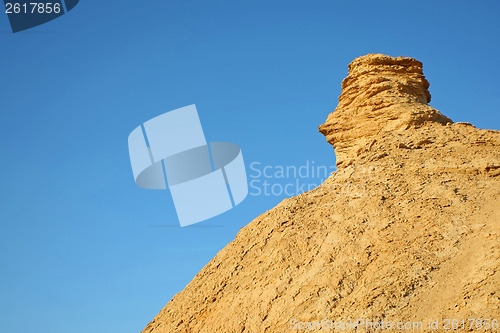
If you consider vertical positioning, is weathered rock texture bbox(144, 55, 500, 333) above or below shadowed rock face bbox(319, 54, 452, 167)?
below

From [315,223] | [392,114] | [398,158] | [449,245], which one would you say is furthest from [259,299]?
[392,114]

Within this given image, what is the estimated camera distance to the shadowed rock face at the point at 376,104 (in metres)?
17.7

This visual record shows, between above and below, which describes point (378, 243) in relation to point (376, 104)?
below

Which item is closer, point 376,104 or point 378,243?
point 378,243

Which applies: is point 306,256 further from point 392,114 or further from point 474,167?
point 392,114

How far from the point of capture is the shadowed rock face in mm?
17734

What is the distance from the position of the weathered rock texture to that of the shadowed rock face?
0.07 metres

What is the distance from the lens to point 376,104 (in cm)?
1830

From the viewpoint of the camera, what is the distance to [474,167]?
14289 mm

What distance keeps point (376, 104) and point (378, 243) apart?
24.5ft

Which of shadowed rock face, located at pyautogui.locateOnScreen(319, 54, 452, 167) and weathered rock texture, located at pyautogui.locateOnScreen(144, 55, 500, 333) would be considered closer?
weathered rock texture, located at pyautogui.locateOnScreen(144, 55, 500, 333)

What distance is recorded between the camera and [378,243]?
41.0ft

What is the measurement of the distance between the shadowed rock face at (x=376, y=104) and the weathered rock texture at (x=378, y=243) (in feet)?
0.22

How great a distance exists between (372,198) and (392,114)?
491 cm
